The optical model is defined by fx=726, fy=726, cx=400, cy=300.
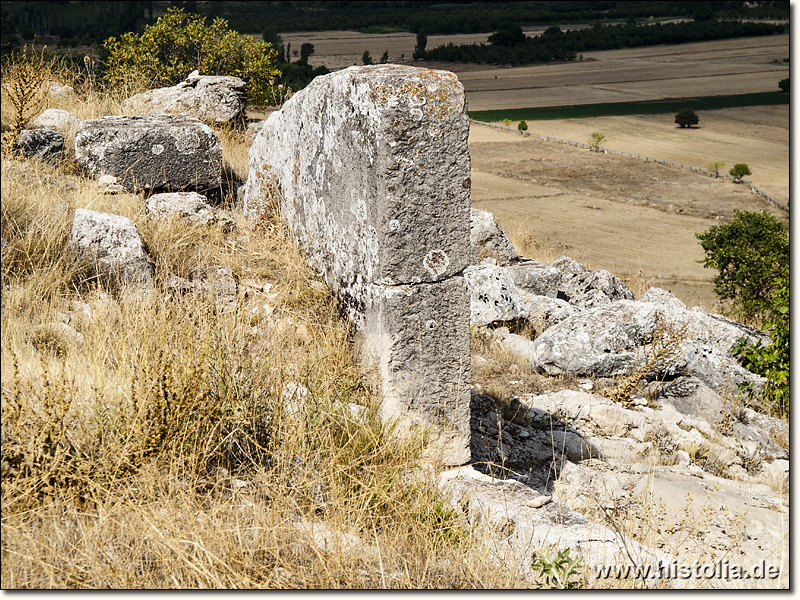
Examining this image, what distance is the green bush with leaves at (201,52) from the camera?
538 inches

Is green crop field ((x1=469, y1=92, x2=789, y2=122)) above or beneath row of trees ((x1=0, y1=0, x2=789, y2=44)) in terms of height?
beneath

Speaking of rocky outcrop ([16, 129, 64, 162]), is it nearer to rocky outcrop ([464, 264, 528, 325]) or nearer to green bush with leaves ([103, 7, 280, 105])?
rocky outcrop ([464, 264, 528, 325])

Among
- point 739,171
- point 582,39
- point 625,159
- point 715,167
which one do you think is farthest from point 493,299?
point 582,39

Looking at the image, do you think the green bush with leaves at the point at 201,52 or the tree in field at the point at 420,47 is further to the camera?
the tree in field at the point at 420,47

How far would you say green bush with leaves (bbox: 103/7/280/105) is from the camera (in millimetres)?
13656

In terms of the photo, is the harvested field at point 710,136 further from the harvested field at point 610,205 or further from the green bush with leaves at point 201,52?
the green bush with leaves at point 201,52

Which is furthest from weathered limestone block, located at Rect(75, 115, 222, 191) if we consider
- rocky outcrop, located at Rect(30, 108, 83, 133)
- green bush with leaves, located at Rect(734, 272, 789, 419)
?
green bush with leaves, located at Rect(734, 272, 789, 419)

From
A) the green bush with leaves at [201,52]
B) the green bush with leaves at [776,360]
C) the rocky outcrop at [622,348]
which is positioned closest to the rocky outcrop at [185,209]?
the rocky outcrop at [622,348]

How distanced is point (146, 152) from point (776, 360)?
6704 millimetres

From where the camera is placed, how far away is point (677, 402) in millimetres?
6605

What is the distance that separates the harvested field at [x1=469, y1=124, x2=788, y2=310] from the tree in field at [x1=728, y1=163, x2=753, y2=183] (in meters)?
0.88

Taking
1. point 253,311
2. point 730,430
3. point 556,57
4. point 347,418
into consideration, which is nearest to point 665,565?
point 347,418

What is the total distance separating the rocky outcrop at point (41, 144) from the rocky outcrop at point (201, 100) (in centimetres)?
229

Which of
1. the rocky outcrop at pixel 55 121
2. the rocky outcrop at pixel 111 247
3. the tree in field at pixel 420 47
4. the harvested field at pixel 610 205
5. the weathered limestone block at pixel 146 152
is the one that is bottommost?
the harvested field at pixel 610 205
